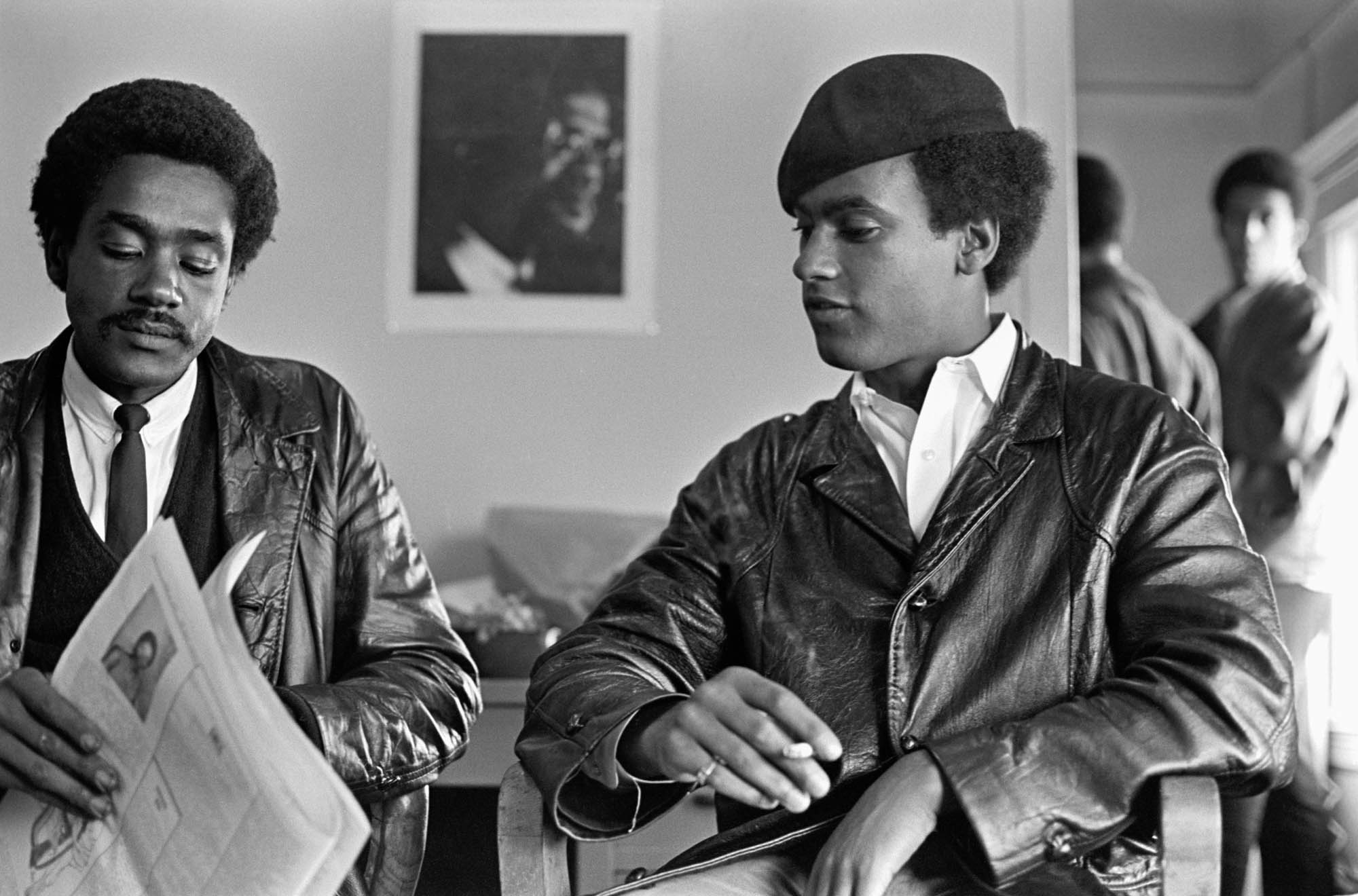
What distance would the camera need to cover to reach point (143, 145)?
1733 millimetres

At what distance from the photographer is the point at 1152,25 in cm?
648

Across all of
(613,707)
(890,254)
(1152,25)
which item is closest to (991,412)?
(890,254)

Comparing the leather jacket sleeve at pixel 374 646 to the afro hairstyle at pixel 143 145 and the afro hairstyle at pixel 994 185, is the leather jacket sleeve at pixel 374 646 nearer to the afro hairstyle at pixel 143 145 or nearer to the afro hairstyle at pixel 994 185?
the afro hairstyle at pixel 143 145

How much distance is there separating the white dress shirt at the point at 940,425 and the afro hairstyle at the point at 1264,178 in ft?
8.97

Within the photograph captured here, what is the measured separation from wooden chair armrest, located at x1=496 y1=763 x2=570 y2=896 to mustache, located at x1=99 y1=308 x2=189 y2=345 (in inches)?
25.8

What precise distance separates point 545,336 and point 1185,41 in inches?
188

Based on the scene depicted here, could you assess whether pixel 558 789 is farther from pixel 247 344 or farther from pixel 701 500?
pixel 247 344

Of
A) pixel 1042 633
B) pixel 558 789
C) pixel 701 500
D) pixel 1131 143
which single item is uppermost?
pixel 1131 143

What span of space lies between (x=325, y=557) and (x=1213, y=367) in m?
2.78

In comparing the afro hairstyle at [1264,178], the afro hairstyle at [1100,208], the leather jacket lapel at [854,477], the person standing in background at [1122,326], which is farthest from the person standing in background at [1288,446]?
the leather jacket lapel at [854,477]

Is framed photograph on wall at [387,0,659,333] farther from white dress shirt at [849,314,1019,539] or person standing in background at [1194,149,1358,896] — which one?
person standing in background at [1194,149,1358,896]

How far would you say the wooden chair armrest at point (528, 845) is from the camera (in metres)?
1.35

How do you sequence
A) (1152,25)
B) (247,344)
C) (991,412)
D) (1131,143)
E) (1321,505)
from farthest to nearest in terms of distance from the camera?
(1131,143) < (1152,25) < (1321,505) < (247,344) < (991,412)

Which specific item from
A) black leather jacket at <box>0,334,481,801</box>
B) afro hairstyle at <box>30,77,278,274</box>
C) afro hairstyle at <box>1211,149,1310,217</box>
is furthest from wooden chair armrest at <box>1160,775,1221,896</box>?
afro hairstyle at <box>1211,149,1310,217</box>
